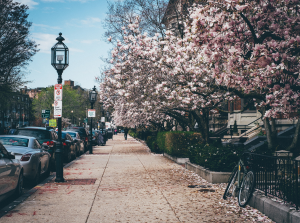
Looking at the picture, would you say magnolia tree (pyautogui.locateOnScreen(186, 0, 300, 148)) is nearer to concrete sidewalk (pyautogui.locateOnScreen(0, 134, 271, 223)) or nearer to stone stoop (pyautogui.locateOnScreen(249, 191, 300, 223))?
stone stoop (pyautogui.locateOnScreen(249, 191, 300, 223))

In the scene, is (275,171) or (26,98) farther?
(26,98)

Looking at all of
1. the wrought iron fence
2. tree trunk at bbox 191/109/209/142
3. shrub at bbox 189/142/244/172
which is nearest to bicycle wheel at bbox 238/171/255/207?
the wrought iron fence

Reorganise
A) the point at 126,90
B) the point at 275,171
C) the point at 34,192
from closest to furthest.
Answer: the point at 275,171
the point at 34,192
the point at 126,90

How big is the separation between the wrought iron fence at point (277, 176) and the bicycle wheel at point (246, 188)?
29 cm

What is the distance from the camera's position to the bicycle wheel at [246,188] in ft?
24.1

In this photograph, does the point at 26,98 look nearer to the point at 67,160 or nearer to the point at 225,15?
the point at 67,160

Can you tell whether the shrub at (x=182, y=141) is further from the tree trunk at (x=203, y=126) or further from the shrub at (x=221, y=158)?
the shrub at (x=221, y=158)

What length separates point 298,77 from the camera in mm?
7730

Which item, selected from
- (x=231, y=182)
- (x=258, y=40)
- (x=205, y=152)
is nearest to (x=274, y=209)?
(x=231, y=182)

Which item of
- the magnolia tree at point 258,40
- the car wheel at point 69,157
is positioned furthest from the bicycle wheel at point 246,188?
the car wheel at point 69,157

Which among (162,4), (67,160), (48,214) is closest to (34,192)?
(48,214)

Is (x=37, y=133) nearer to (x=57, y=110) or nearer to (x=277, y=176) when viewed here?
(x=57, y=110)

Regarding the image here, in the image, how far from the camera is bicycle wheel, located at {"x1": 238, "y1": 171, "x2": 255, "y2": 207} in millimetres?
7348

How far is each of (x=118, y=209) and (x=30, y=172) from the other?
3.65 metres
